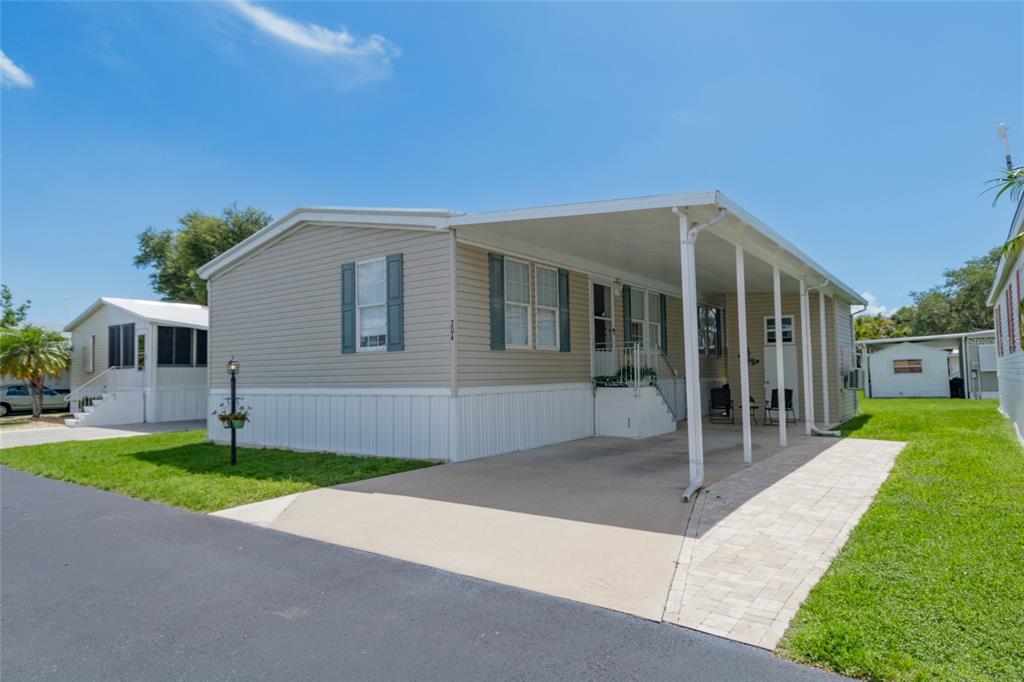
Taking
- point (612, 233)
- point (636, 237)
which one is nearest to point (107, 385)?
point (612, 233)

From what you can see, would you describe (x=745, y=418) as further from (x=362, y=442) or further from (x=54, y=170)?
(x=54, y=170)

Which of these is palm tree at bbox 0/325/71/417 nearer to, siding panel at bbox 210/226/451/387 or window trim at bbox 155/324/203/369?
window trim at bbox 155/324/203/369

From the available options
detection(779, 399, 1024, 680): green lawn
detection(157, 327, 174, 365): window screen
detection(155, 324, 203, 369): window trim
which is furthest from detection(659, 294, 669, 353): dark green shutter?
detection(157, 327, 174, 365): window screen

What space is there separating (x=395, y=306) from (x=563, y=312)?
3198 mm

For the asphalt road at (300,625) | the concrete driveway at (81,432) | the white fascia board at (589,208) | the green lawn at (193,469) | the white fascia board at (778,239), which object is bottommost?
the concrete driveway at (81,432)

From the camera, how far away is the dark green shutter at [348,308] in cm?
959

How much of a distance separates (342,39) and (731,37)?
7.06m

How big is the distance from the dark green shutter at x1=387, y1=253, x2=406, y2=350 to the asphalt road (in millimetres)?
4368

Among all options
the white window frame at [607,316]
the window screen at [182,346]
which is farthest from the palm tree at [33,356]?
the white window frame at [607,316]

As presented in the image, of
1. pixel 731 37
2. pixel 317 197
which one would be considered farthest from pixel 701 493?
pixel 317 197

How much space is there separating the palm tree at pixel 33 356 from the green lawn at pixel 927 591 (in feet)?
74.8

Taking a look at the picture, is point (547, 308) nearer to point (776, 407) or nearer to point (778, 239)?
point (778, 239)

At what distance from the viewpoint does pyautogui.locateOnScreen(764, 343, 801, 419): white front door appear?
14.3 m

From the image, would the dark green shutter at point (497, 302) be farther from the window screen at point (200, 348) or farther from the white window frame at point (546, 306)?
the window screen at point (200, 348)
